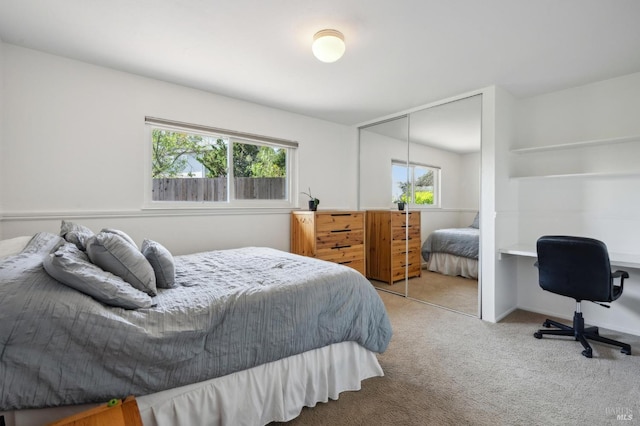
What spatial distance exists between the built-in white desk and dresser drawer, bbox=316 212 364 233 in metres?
1.62

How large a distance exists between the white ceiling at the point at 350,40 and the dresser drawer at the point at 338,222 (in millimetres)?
1443

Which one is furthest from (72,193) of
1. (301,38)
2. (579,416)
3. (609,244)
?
(609,244)

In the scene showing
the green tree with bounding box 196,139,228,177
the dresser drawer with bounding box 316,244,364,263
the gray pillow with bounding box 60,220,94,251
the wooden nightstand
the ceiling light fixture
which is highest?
the ceiling light fixture

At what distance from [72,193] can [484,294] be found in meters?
3.96

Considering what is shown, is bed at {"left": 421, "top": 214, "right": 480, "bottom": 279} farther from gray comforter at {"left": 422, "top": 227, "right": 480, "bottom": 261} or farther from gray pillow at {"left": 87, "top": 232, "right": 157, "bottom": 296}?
gray pillow at {"left": 87, "top": 232, "right": 157, "bottom": 296}

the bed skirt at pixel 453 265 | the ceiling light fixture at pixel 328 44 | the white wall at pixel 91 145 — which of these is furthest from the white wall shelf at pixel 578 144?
the white wall at pixel 91 145

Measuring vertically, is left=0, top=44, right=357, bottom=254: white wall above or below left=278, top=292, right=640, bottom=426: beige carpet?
above

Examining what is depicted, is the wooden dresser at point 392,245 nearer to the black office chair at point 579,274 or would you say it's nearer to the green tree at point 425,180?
the green tree at point 425,180

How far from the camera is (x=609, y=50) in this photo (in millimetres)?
2301

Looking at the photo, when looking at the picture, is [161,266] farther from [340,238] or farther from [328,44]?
[340,238]

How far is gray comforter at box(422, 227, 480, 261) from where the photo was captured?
3225 mm

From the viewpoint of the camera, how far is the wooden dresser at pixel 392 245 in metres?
3.90

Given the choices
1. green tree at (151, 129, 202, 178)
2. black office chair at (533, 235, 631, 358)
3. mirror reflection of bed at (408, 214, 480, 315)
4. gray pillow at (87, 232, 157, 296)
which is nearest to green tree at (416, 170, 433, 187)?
mirror reflection of bed at (408, 214, 480, 315)

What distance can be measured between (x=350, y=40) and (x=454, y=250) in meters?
2.60
